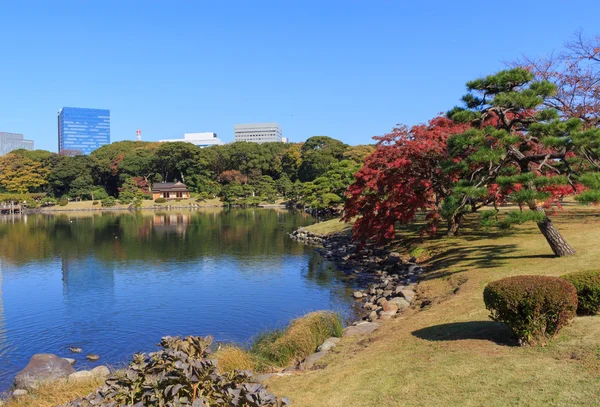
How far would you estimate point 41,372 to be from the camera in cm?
764

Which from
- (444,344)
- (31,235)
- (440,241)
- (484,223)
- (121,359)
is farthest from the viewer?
(31,235)

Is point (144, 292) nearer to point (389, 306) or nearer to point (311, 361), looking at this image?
point (389, 306)

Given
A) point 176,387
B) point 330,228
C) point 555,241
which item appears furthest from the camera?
point 330,228

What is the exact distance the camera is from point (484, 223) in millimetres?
10172

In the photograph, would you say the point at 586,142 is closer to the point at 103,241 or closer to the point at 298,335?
the point at 298,335

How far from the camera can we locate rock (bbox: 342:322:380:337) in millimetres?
8453

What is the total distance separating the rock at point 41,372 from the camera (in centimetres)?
736

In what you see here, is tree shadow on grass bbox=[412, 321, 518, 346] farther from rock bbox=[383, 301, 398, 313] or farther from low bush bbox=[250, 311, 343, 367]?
rock bbox=[383, 301, 398, 313]

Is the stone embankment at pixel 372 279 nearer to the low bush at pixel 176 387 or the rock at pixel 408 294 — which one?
the rock at pixel 408 294

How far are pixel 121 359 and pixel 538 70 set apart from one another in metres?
17.8

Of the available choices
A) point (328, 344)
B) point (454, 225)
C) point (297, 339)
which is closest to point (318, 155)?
point (454, 225)

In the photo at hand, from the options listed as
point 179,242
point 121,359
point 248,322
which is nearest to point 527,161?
point 248,322

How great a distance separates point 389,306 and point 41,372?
7023 millimetres

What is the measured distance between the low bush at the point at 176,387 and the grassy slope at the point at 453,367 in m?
1.25
